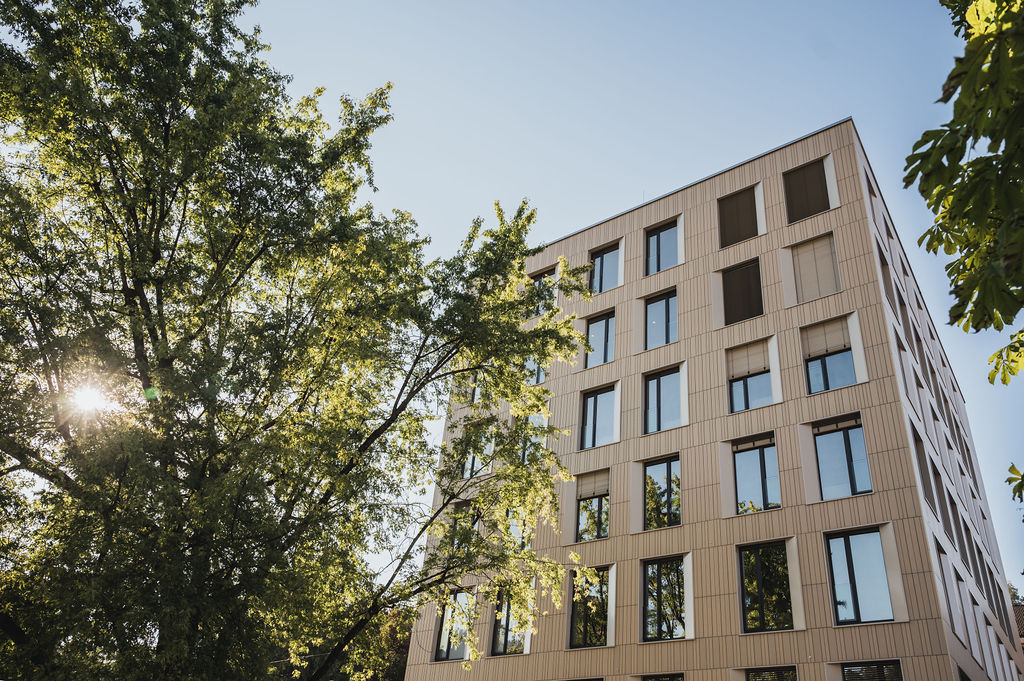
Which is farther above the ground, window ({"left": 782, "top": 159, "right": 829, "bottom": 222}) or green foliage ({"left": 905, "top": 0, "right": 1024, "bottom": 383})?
window ({"left": 782, "top": 159, "right": 829, "bottom": 222})

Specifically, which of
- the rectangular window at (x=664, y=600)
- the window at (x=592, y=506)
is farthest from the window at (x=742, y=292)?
the rectangular window at (x=664, y=600)

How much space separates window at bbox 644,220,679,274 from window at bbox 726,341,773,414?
4542mm

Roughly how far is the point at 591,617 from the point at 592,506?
3.27 meters

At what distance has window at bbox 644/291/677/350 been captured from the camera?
2222 cm

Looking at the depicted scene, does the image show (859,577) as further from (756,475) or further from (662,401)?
(662,401)

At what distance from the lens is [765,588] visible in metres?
16.3

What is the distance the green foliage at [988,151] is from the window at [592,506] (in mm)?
18004

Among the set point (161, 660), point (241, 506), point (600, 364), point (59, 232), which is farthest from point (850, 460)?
point (59, 232)

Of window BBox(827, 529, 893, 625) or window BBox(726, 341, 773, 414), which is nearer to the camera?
window BBox(827, 529, 893, 625)

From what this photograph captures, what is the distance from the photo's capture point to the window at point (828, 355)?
1784cm

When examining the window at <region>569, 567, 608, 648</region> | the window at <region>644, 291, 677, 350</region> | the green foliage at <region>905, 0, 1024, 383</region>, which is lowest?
the green foliage at <region>905, 0, 1024, 383</region>

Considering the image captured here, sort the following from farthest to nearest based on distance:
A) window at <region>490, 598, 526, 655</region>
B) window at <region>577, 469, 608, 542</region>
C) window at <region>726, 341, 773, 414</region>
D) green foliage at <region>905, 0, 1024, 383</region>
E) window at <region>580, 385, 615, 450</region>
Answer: window at <region>580, 385, 615, 450</region> → window at <region>577, 469, 608, 542</region> → window at <region>490, 598, 526, 655</region> → window at <region>726, 341, 773, 414</region> → green foliage at <region>905, 0, 1024, 383</region>

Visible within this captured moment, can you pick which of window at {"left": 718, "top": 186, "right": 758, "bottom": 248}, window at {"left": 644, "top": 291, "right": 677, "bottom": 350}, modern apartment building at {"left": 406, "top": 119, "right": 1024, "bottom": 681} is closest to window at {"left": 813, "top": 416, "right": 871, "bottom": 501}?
modern apartment building at {"left": 406, "top": 119, "right": 1024, "bottom": 681}

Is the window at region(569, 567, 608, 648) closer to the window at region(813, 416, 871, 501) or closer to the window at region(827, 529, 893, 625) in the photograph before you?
the window at region(827, 529, 893, 625)
